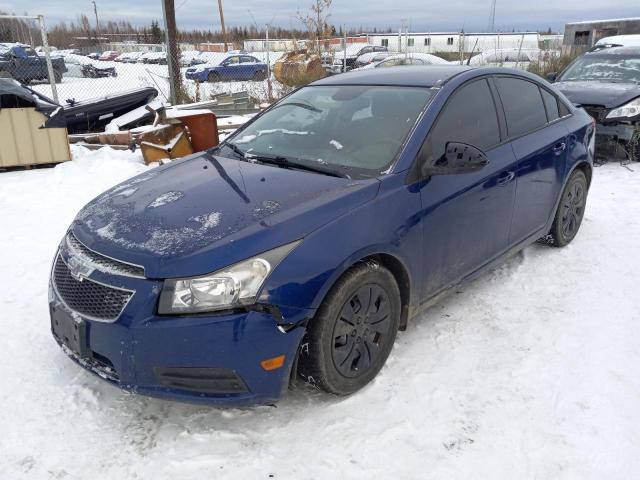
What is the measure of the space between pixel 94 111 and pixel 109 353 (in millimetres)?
8483

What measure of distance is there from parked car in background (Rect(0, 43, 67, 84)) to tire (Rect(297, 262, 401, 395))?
19.2 m

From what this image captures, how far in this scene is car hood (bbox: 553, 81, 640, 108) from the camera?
743cm

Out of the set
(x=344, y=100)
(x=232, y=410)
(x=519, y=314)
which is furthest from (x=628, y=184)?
(x=232, y=410)

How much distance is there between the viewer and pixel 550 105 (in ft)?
14.3

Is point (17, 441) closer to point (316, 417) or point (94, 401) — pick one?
point (94, 401)

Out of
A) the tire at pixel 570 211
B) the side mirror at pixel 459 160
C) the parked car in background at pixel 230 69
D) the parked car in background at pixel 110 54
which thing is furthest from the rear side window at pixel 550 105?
the parked car in background at pixel 110 54

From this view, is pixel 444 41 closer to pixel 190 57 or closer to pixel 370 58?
pixel 370 58

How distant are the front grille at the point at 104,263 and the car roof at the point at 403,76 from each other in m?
2.13

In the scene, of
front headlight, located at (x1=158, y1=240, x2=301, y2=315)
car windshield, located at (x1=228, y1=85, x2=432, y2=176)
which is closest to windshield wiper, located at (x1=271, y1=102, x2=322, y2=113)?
car windshield, located at (x1=228, y1=85, x2=432, y2=176)

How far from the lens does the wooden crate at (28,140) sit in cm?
727

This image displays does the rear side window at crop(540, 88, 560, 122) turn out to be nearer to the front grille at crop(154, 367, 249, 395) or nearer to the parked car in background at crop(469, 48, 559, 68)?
the front grille at crop(154, 367, 249, 395)

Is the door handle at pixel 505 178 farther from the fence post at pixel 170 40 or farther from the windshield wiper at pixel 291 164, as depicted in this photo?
the fence post at pixel 170 40

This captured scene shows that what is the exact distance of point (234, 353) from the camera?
2.28m

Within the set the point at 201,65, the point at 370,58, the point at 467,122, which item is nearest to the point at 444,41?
the point at 370,58
